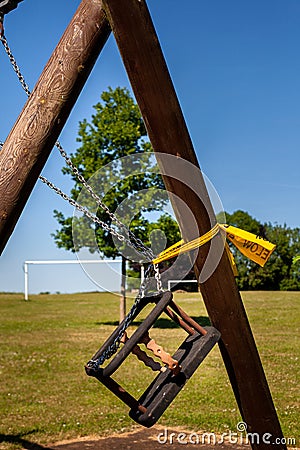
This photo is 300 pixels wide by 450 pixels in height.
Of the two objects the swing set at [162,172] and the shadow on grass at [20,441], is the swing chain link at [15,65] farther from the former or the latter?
the shadow on grass at [20,441]

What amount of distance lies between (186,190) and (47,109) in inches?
29.7

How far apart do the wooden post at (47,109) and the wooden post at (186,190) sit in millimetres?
122

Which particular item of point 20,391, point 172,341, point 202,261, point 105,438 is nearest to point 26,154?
point 202,261

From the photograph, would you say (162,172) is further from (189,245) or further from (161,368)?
(161,368)

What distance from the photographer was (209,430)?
643 cm

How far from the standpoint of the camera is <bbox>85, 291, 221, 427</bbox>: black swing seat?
2922 mm

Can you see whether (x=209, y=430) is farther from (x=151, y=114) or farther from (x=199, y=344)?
(x=151, y=114)

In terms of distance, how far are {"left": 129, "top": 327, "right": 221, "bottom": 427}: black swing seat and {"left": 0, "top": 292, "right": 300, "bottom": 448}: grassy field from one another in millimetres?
3499

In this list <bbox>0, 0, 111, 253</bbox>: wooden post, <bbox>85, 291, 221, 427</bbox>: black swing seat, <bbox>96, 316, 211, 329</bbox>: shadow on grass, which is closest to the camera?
<bbox>0, 0, 111, 253</bbox>: wooden post

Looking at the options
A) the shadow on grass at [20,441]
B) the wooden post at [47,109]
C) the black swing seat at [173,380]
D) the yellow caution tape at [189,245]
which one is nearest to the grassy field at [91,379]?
the shadow on grass at [20,441]

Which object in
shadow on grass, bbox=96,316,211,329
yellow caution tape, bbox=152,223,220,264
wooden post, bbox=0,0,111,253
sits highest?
wooden post, bbox=0,0,111,253

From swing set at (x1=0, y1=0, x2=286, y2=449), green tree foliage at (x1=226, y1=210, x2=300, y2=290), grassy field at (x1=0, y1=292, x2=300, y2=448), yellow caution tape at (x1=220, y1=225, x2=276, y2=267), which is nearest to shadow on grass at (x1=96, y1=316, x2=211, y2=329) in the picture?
Answer: grassy field at (x1=0, y1=292, x2=300, y2=448)

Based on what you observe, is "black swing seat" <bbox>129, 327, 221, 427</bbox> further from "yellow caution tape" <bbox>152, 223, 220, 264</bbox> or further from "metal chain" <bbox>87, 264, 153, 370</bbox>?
"yellow caution tape" <bbox>152, 223, 220, 264</bbox>

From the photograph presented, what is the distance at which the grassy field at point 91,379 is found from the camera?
22.3ft
